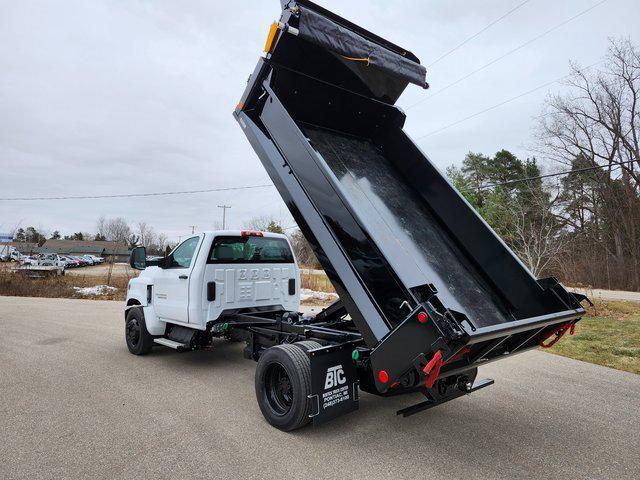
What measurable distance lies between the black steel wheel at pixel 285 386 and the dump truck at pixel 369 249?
1 centimetres

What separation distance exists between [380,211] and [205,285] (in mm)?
2636

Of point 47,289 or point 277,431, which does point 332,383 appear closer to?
point 277,431

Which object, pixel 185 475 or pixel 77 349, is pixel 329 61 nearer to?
pixel 185 475

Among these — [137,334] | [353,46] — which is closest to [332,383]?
[353,46]

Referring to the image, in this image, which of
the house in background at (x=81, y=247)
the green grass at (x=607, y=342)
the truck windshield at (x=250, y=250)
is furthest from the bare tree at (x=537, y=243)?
the house in background at (x=81, y=247)

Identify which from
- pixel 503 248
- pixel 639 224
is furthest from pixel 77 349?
pixel 639 224

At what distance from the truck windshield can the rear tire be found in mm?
2106

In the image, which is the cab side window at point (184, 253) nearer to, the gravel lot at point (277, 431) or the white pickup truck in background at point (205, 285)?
the white pickup truck in background at point (205, 285)

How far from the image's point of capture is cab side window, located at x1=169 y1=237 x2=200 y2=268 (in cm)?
576

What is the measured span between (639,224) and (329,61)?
3196 cm

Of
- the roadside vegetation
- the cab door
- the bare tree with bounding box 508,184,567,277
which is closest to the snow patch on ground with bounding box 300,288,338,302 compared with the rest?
the bare tree with bounding box 508,184,567,277

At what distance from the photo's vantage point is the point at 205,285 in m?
5.43

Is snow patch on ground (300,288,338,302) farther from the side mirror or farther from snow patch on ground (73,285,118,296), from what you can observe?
the side mirror

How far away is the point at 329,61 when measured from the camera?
4.23 meters
